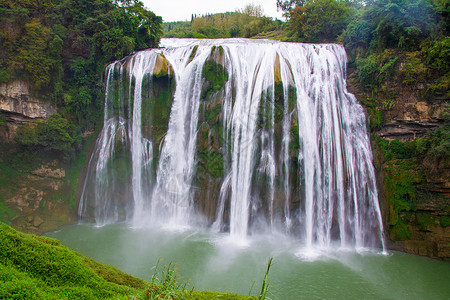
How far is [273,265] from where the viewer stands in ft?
31.7

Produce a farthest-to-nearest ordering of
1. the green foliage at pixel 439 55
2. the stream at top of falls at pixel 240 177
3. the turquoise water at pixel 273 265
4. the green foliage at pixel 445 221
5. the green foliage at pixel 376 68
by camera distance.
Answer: the green foliage at pixel 376 68
the green foliage at pixel 439 55
the green foliage at pixel 445 221
the stream at top of falls at pixel 240 177
the turquoise water at pixel 273 265

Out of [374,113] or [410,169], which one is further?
[374,113]

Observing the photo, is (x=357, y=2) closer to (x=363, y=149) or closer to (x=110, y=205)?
(x=363, y=149)

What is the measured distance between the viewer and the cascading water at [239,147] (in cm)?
1214

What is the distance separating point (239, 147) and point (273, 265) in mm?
5476

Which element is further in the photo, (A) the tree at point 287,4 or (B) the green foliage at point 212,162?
(A) the tree at point 287,4

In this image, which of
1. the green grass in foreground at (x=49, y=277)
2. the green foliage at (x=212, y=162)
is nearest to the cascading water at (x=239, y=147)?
the green foliage at (x=212, y=162)

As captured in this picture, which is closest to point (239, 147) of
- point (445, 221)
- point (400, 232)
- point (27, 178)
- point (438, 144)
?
point (400, 232)

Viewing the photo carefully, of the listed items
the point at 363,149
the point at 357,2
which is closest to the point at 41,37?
the point at 363,149

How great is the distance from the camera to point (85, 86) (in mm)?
15375

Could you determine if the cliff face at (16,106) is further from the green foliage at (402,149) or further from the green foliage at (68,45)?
the green foliage at (402,149)

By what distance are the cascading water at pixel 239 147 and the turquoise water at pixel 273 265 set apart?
3.87 ft

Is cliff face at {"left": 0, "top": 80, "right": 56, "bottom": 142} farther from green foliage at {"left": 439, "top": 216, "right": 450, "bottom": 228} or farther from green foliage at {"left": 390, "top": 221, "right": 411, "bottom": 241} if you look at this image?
green foliage at {"left": 439, "top": 216, "right": 450, "bottom": 228}

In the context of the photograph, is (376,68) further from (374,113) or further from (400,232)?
(400,232)
